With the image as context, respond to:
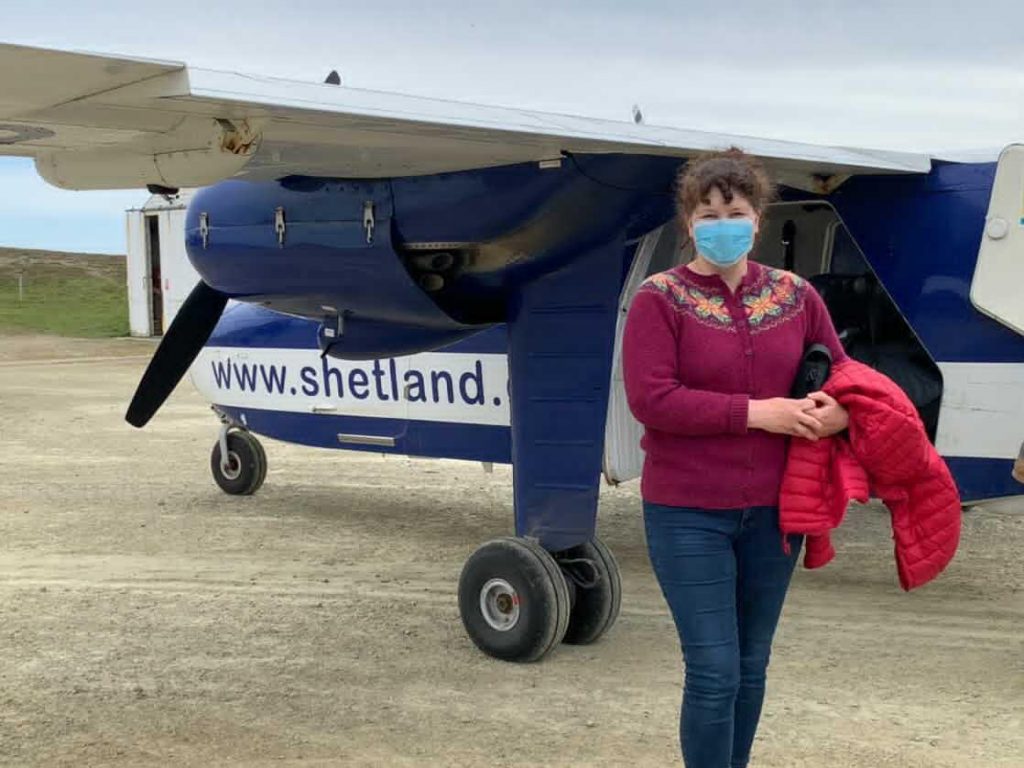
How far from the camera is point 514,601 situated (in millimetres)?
5191

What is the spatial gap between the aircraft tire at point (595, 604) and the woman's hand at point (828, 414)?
2597 mm

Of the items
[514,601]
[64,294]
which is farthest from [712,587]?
[64,294]

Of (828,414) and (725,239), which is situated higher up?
(725,239)

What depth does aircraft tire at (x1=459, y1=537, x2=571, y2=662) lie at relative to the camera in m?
5.11

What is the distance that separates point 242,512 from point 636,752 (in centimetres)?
518

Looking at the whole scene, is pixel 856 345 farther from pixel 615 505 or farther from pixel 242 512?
pixel 242 512

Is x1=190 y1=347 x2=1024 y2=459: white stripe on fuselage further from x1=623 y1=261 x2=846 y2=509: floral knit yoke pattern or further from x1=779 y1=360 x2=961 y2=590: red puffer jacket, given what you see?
x1=623 y1=261 x2=846 y2=509: floral knit yoke pattern

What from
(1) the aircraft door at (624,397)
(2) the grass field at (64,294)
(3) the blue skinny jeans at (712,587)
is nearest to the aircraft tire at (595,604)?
(1) the aircraft door at (624,397)

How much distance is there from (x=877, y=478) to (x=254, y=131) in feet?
6.48

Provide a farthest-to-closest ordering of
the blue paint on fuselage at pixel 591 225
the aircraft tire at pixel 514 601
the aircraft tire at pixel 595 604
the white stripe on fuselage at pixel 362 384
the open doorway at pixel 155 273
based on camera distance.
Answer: the open doorway at pixel 155 273, the white stripe on fuselage at pixel 362 384, the aircraft tire at pixel 595 604, the aircraft tire at pixel 514 601, the blue paint on fuselage at pixel 591 225

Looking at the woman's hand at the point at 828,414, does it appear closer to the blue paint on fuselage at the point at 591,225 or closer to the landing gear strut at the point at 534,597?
the blue paint on fuselage at the point at 591,225

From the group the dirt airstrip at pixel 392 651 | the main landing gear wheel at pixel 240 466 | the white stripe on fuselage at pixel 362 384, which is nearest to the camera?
the dirt airstrip at pixel 392 651

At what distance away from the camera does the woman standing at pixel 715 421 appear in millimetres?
2889

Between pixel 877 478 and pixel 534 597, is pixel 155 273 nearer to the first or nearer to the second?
pixel 534 597
